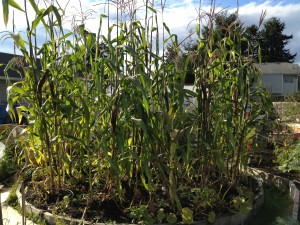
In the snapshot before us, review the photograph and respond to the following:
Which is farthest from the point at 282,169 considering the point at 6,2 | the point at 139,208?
the point at 6,2

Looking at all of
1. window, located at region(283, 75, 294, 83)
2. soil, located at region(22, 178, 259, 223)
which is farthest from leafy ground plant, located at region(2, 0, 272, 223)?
window, located at region(283, 75, 294, 83)

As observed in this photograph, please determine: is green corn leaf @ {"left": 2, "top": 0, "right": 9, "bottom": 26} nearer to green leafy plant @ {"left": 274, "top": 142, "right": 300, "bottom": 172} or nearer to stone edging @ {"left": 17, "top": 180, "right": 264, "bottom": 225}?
stone edging @ {"left": 17, "top": 180, "right": 264, "bottom": 225}

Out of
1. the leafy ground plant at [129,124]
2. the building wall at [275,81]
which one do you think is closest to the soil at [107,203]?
the leafy ground plant at [129,124]

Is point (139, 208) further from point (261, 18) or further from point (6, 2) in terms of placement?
point (261, 18)

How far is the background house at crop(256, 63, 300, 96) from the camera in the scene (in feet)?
111

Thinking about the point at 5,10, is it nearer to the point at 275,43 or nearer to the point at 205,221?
the point at 205,221

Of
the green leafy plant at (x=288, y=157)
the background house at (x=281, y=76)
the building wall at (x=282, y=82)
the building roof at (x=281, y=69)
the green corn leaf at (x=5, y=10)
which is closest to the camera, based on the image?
the green corn leaf at (x=5, y=10)

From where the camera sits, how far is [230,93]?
3439mm

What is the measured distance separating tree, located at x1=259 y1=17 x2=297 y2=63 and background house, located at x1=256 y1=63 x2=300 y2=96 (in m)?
3.09

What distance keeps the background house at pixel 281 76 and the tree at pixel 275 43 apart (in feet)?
10.1

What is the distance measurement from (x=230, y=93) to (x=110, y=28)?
54.9 inches

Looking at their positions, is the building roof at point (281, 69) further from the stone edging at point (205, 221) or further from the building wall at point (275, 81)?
the stone edging at point (205, 221)

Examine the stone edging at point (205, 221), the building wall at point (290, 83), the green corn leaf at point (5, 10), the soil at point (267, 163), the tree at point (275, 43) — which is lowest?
the stone edging at point (205, 221)

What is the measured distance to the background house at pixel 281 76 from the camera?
3397cm
